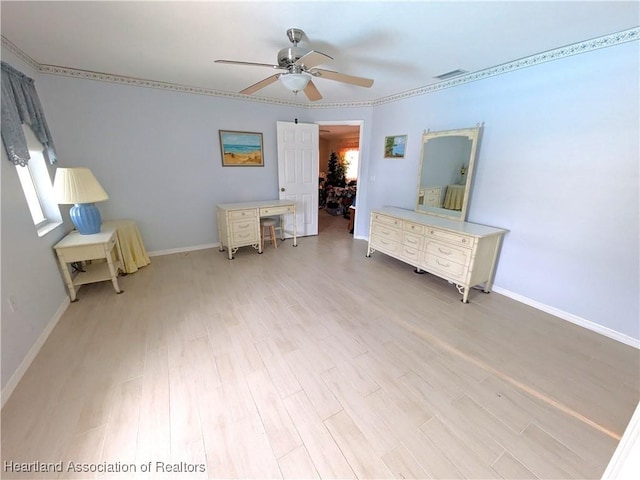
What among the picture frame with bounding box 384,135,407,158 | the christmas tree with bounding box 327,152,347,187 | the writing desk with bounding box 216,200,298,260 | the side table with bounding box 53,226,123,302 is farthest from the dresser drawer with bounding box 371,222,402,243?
the christmas tree with bounding box 327,152,347,187

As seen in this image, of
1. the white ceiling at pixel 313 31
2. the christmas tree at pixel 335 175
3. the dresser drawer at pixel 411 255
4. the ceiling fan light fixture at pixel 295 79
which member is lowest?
the dresser drawer at pixel 411 255

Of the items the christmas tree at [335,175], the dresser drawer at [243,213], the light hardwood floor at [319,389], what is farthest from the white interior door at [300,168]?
the christmas tree at [335,175]

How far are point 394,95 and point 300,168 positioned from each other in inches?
71.9

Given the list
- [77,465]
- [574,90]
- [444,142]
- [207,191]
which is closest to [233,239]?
[207,191]

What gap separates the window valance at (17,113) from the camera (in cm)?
193

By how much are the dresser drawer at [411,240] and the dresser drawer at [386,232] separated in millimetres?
80

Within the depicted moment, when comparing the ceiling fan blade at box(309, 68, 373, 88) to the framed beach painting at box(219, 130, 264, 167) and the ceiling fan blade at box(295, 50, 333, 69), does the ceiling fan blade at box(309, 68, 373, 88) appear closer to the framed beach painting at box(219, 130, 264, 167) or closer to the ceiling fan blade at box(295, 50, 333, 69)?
the ceiling fan blade at box(295, 50, 333, 69)

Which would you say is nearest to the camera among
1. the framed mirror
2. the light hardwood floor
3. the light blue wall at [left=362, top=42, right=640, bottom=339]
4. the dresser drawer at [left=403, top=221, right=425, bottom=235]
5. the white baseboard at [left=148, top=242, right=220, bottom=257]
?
the light hardwood floor

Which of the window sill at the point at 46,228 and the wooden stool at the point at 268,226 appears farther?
the wooden stool at the point at 268,226

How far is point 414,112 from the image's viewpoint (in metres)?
3.58

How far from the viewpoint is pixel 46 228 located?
2.44 metres

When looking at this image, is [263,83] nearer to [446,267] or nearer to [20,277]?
[20,277]

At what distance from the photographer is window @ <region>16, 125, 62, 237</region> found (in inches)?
97.0

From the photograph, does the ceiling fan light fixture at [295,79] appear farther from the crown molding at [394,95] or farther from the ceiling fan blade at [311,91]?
the crown molding at [394,95]
